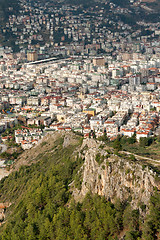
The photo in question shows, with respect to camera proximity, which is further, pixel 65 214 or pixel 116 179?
pixel 65 214

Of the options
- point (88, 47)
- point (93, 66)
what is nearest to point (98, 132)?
point (93, 66)

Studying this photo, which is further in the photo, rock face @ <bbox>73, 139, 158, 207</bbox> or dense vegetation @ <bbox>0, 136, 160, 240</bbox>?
rock face @ <bbox>73, 139, 158, 207</bbox>

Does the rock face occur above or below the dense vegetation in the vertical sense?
above

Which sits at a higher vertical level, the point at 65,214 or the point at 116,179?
the point at 116,179

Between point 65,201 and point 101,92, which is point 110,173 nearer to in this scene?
→ point 65,201
